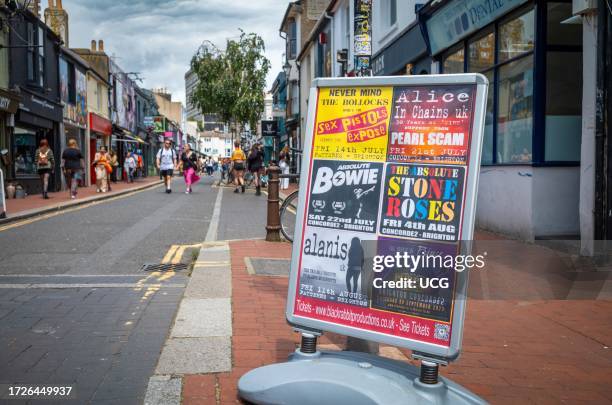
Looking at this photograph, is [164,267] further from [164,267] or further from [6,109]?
[6,109]

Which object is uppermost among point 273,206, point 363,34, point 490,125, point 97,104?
point 97,104

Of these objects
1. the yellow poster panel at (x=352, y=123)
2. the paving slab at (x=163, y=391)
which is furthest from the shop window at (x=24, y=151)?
the yellow poster panel at (x=352, y=123)

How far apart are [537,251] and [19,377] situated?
20.9 ft

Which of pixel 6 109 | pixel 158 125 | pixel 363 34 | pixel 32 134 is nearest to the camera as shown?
pixel 363 34

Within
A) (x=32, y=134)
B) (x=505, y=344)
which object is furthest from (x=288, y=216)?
(x=32, y=134)

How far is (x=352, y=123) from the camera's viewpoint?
10.1 feet

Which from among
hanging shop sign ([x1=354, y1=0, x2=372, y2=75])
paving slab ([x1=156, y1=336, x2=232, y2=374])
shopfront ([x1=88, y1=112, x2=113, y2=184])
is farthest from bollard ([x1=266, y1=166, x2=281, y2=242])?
shopfront ([x1=88, y1=112, x2=113, y2=184])

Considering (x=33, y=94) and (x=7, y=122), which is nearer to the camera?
(x=7, y=122)

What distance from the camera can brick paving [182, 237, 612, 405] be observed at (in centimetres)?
333

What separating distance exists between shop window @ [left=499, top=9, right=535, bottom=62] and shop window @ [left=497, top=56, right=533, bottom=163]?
17cm

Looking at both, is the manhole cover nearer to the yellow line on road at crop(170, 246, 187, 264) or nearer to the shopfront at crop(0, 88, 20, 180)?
the yellow line on road at crop(170, 246, 187, 264)

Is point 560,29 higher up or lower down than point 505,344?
higher up

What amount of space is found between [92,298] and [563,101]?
23.0 ft

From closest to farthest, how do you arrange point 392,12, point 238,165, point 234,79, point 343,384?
point 343,384, point 392,12, point 238,165, point 234,79
